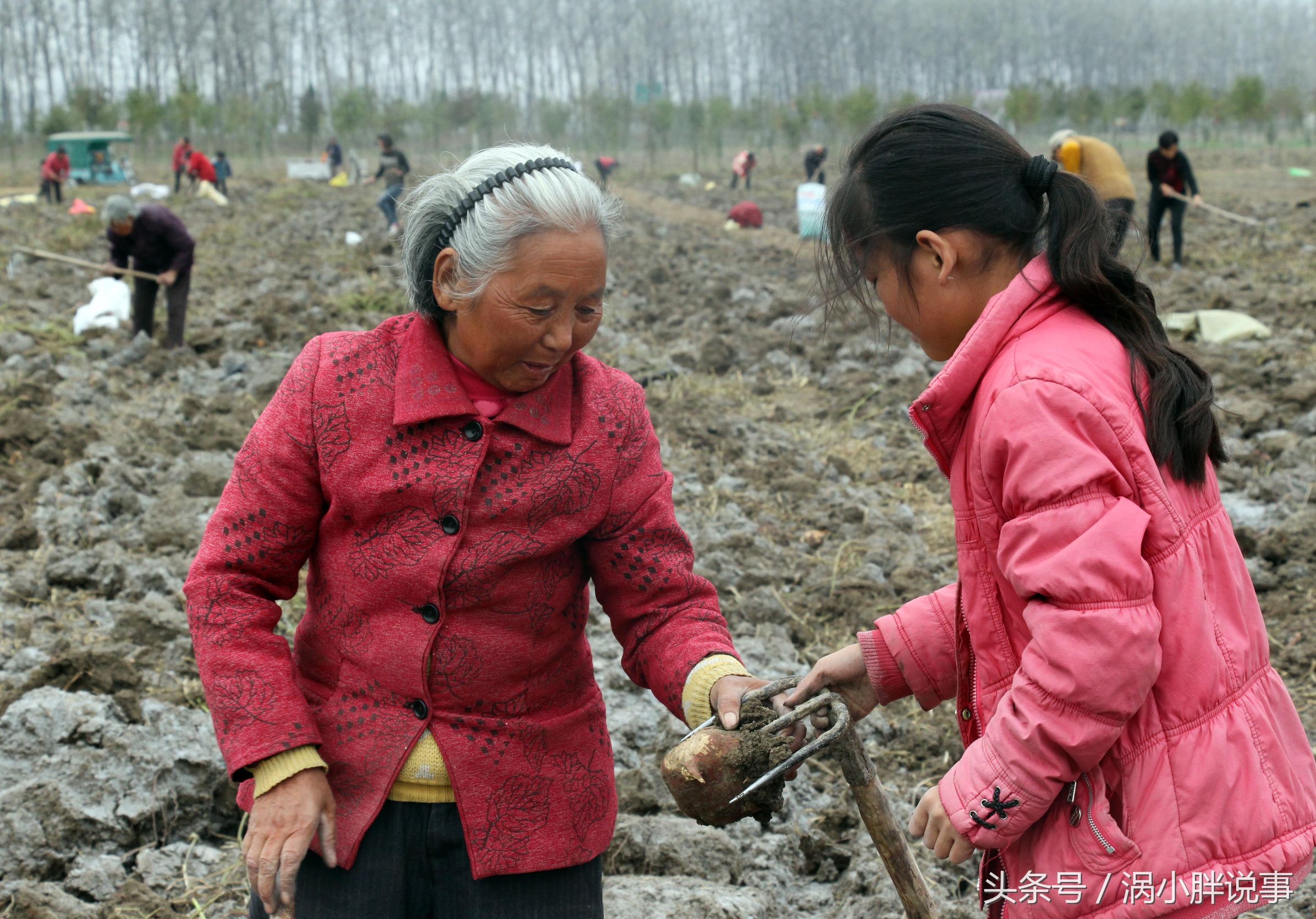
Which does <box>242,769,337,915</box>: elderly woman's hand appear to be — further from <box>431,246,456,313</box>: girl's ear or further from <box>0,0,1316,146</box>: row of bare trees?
<box>0,0,1316,146</box>: row of bare trees

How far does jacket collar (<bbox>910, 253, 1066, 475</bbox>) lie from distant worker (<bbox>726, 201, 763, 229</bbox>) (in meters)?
18.3

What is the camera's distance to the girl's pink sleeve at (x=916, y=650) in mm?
Answer: 1951

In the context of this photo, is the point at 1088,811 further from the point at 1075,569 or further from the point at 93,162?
the point at 93,162

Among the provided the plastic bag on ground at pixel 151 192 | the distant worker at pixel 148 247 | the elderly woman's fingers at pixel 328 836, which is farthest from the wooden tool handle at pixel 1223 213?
the plastic bag on ground at pixel 151 192

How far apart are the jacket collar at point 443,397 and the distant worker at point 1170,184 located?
37.1 ft

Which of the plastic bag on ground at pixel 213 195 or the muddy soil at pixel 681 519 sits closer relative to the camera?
the muddy soil at pixel 681 519

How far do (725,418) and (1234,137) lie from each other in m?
57.5

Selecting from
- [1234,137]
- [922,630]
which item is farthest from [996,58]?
[922,630]

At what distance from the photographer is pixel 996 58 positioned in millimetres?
89875

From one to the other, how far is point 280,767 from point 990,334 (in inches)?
43.5

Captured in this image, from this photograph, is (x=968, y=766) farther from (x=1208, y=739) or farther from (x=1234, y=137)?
(x=1234, y=137)

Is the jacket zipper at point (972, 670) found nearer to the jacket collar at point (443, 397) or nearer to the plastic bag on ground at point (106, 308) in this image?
the jacket collar at point (443, 397)

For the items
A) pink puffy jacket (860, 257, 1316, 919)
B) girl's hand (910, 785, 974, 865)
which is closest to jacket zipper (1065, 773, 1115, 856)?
pink puffy jacket (860, 257, 1316, 919)

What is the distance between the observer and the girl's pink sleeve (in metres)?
1.95
